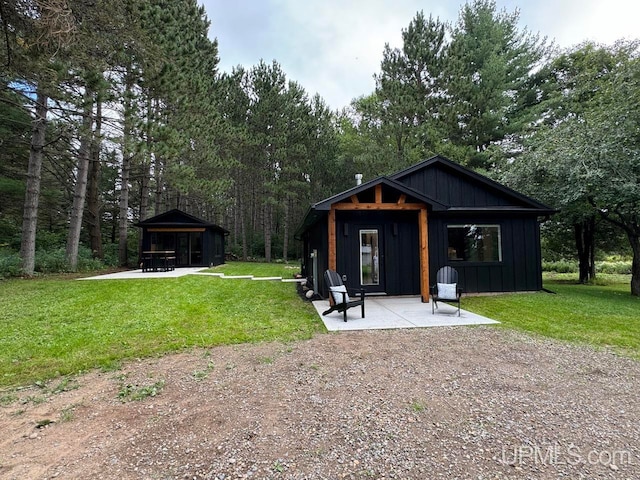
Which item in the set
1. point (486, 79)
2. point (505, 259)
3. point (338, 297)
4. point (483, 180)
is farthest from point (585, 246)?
point (338, 297)

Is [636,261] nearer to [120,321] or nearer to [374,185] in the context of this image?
[374,185]

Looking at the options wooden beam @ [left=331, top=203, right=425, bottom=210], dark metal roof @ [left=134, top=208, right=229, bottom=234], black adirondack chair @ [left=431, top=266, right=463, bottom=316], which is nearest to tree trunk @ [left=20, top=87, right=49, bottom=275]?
dark metal roof @ [left=134, top=208, right=229, bottom=234]

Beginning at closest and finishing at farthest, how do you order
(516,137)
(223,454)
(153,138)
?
(223,454) < (153,138) < (516,137)

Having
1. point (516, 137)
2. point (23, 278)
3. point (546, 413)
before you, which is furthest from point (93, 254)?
point (516, 137)

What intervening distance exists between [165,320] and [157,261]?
9.08 metres

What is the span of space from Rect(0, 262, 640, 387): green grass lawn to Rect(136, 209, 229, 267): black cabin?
20.8ft

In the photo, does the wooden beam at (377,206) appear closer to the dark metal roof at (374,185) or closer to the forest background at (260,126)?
the dark metal roof at (374,185)

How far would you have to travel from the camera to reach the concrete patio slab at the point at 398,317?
512cm

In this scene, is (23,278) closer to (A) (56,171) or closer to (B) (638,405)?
(A) (56,171)

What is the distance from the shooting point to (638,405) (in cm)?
255

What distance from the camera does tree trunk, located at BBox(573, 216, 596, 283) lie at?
488 inches

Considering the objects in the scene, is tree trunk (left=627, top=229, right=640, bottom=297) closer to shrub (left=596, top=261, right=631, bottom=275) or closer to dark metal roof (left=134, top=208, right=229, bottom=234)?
shrub (left=596, top=261, right=631, bottom=275)

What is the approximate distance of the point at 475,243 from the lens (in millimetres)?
8211

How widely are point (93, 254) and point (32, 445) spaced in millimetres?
16144
